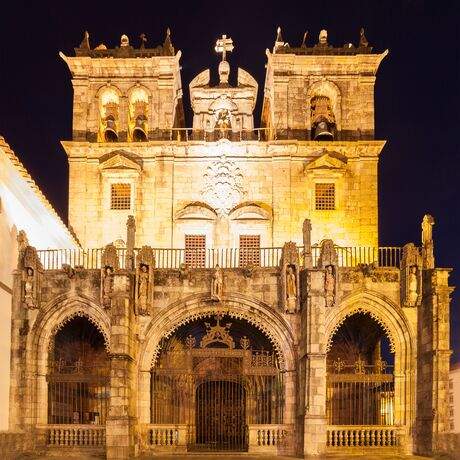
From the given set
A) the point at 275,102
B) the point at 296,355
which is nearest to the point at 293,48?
the point at 275,102

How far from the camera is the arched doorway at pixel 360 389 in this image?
2769 centimetres

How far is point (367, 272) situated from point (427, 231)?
2.64 metres

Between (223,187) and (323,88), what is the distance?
21.8 feet

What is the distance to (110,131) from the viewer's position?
37469 millimetres

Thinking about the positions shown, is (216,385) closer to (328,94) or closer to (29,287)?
(29,287)

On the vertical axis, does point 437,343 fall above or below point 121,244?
below

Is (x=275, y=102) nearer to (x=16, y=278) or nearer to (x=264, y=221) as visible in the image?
(x=264, y=221)

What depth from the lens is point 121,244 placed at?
3522 centimetres

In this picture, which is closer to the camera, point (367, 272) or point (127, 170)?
point (367, 272)

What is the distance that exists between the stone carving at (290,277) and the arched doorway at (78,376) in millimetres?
6767

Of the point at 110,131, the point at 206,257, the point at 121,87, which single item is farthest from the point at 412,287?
the point at 121,87

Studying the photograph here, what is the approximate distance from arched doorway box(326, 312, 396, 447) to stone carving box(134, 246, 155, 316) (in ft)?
22.7

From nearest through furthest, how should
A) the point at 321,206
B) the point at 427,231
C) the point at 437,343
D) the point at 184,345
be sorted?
1. the point at 437,343
2. the point at 427,231
3. the point at 184,345
4. the point at 321,206

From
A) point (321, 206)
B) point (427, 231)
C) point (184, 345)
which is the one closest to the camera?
point (427, 231)
